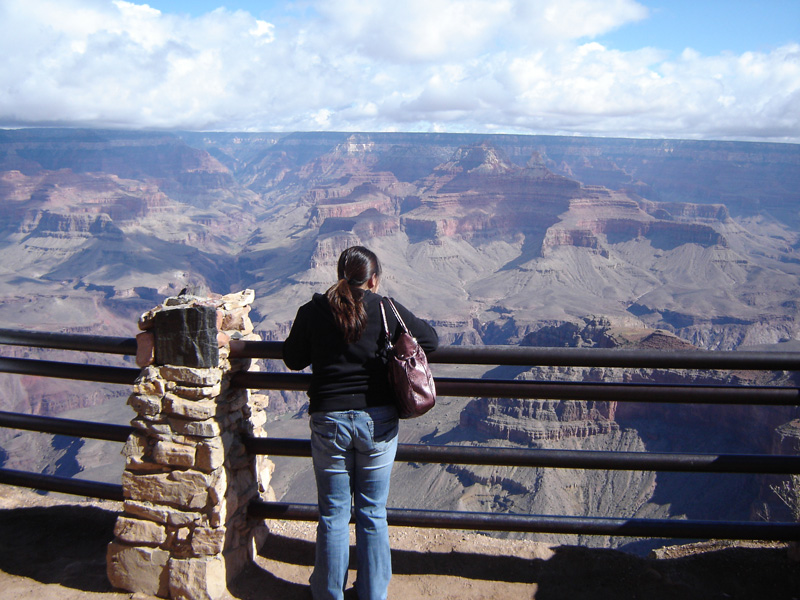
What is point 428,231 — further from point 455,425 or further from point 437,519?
point 437,519

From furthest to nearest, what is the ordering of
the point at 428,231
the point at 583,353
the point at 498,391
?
the point at 428,231 → the point at 498,391 → the point at 583,353

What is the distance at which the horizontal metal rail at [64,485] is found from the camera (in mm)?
3680

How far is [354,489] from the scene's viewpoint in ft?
10.1

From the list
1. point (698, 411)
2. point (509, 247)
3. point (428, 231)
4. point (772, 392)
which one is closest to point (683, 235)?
point (509, 247)

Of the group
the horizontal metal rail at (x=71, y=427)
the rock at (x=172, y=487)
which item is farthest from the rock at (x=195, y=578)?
the horizontal metal rail at (x=71, y=427)

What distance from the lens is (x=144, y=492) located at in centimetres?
334

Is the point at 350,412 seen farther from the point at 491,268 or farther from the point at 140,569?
the point at 491,268

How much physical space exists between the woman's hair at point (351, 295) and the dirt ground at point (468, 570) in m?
1.69

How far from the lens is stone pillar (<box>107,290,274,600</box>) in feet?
Result: 10.6

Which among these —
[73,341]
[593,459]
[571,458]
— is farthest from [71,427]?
[593,459]

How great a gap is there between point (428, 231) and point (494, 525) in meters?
117

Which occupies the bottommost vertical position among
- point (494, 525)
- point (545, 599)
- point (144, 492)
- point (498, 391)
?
point (545, 599)

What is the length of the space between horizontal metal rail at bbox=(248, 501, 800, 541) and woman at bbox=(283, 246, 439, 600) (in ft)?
1.48

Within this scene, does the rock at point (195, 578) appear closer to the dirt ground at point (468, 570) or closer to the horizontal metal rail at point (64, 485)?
the dirt ground at point (468, 570)
